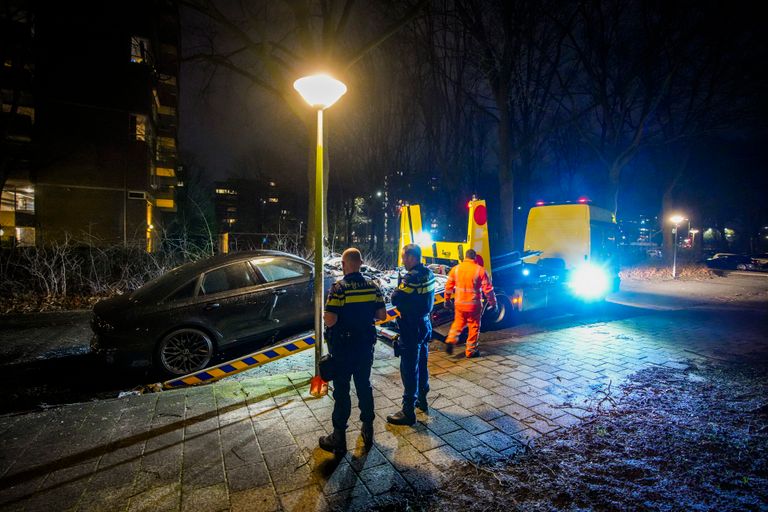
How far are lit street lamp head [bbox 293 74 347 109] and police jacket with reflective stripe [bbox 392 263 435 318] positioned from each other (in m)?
2.28

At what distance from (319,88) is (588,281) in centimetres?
857

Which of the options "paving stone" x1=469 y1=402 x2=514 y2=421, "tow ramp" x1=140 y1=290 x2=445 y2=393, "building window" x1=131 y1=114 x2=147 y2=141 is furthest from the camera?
"building window" x1=131 y1=114 x2=147 y2=141

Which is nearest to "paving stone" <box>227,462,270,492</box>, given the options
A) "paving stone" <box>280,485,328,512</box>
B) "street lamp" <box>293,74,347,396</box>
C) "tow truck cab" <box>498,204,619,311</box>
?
"paving stone" <box>280,485,328,512</box>

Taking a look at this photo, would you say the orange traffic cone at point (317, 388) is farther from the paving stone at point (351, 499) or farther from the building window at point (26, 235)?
the building window at point (26, 235)

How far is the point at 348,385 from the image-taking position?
133 inches

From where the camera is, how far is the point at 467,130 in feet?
62.7

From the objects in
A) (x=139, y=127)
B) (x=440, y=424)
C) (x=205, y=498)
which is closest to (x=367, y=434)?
(x=440, y=424)

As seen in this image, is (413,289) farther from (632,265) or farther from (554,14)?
(632,265)

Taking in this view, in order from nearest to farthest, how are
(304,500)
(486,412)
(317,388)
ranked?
1. (304,500)
2. (486,412)
3. (317,388)

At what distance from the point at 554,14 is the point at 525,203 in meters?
16.0

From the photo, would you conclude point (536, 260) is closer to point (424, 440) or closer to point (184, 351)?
point (424, 440)

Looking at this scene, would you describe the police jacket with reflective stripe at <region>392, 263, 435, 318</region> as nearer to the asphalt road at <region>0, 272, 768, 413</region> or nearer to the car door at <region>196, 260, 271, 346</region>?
the asphalt road at <region>0, 272, 768, 413</region>

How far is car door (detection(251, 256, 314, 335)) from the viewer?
238 inches

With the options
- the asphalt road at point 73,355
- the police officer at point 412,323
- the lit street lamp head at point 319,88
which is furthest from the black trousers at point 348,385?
the lit street lamp head at point 319,88
